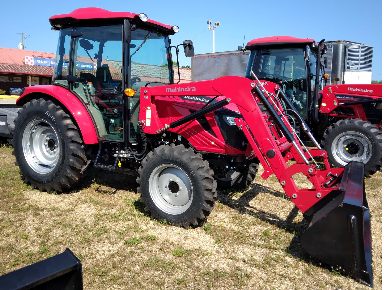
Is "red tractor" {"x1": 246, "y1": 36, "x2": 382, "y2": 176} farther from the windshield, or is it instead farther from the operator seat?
the operator seat

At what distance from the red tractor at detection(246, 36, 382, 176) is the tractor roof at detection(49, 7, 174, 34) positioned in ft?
8.95

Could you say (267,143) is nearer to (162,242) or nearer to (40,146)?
(162,242)

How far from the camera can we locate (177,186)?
3.76m

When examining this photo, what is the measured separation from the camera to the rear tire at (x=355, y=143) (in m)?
6.07

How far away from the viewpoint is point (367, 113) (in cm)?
669

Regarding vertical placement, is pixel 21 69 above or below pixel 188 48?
above

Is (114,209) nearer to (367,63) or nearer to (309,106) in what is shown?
(309,106)

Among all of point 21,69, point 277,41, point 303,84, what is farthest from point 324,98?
point 21,69

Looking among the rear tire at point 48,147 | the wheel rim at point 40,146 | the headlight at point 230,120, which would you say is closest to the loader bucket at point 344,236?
the headlight at point 230,120

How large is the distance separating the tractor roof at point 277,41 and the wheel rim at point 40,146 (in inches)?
177

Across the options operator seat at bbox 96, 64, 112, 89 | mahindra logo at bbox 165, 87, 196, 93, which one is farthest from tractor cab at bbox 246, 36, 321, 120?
operator seat at bbox 96, 64, 112, 89

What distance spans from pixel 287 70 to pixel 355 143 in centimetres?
197

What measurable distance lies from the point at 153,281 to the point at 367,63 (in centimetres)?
955

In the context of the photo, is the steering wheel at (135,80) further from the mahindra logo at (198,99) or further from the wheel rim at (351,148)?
the wheel rim at (351,148)
